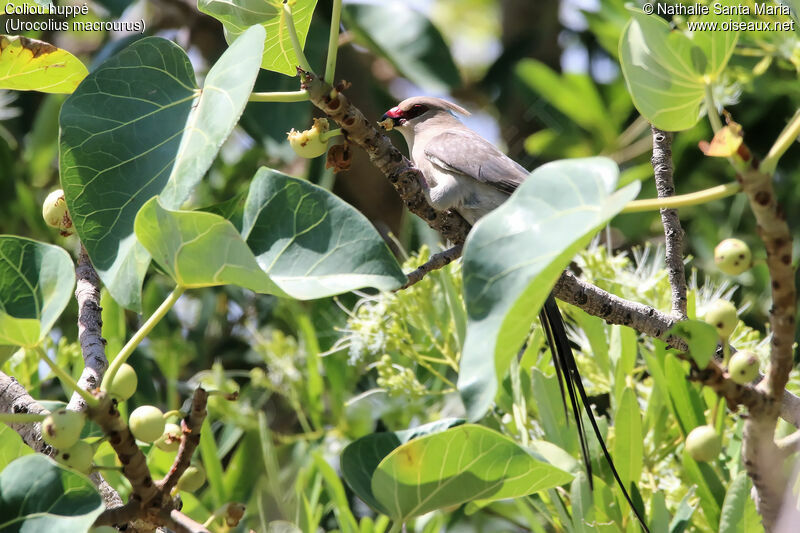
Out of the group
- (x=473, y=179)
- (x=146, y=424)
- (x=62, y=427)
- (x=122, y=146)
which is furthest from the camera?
(x=473, y=179)

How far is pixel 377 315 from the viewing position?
1885 millimetres

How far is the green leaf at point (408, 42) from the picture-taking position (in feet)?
9.30

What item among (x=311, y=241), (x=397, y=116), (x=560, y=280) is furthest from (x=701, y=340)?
(x=397, y=116)

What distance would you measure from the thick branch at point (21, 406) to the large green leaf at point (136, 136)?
28 cm

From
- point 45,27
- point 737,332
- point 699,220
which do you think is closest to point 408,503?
point 737,332

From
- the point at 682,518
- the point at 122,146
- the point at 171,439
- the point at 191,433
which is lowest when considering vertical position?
the point at 682,518

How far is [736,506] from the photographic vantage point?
1.27m

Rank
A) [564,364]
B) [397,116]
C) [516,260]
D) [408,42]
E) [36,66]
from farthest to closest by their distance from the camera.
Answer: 1. [408,42]
2. [397,116]
3. [564,364]
4. [36,66]
5. [516,260]

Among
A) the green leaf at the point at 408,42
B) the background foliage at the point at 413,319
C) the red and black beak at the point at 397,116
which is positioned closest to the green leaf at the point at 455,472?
the background foliage at the point at 413,319

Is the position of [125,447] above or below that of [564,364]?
above

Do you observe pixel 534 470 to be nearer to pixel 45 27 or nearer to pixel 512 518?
pixel 512 518

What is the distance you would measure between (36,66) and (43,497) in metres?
0.66

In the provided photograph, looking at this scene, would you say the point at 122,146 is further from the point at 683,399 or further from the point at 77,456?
the point at 683,399

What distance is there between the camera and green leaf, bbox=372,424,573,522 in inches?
38.5
